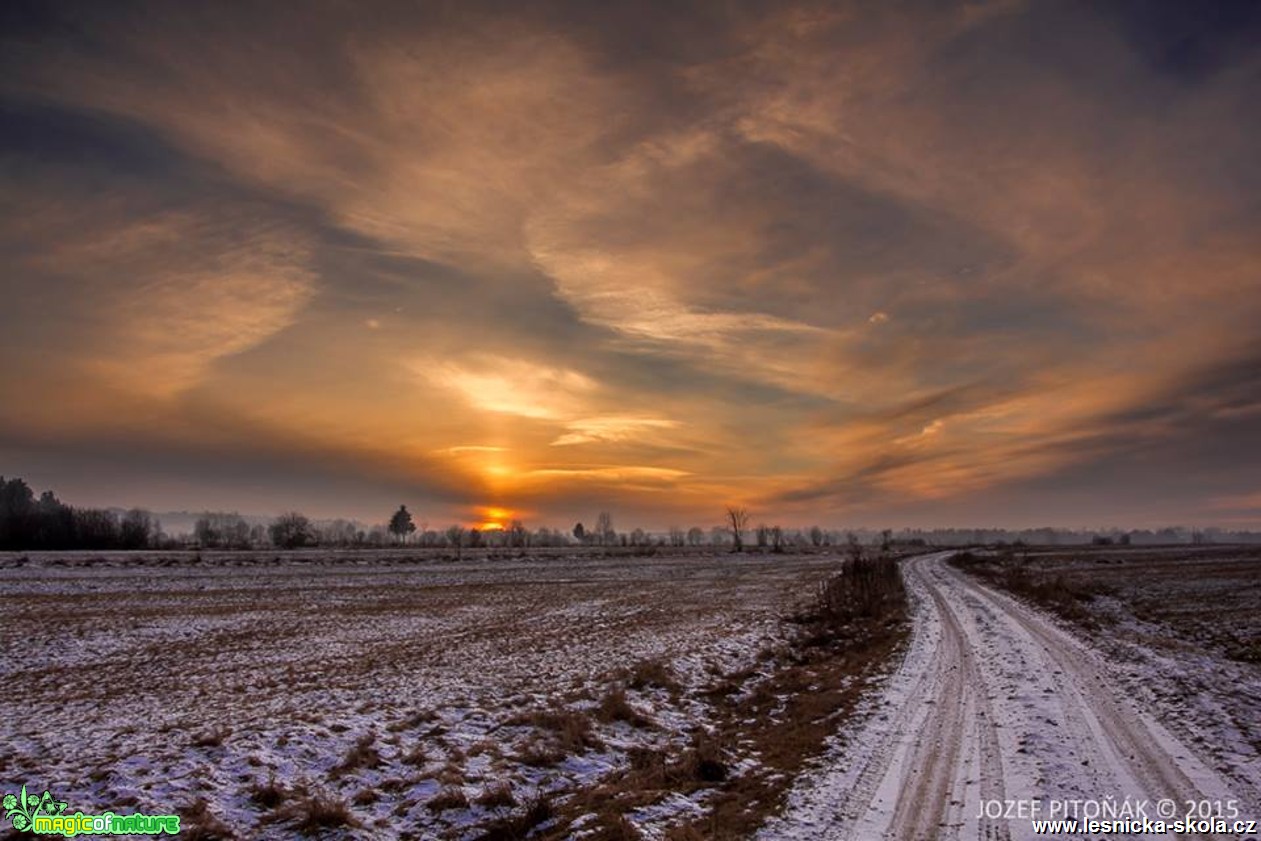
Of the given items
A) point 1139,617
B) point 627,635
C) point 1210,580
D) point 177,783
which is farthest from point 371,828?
point 1210,580

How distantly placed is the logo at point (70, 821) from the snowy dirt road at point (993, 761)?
775 centimetres

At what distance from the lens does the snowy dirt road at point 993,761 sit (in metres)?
8.20

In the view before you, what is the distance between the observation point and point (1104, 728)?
38.7 feet

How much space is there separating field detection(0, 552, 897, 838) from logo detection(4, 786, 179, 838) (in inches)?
10.7

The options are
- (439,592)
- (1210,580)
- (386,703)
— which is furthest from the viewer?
(1210,580)

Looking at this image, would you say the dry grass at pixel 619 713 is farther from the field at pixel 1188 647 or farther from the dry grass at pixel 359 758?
the field at pixel 1188 647

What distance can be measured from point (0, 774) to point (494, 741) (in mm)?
7328

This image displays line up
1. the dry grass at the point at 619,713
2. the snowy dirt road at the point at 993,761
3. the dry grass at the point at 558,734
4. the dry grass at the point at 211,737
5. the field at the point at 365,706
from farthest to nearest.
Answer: the dry grass at the point at 619,713 → the dry grass at the point at 558,734 → the dry grass at the point at 211,737 → the field at the point at 365,706 → the snowy dirt road at the point at 993,761

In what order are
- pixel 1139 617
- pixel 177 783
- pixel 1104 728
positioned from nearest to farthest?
pixel 177 783, pixel 1104 728, pixel 1139 617

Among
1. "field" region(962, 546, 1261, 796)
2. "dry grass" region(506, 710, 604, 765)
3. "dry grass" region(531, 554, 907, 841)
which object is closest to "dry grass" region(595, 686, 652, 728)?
"dry grass" region(506, 710, 604, 765)

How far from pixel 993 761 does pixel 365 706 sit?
12.4 metres

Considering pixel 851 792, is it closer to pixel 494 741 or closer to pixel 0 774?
pixel 494 741

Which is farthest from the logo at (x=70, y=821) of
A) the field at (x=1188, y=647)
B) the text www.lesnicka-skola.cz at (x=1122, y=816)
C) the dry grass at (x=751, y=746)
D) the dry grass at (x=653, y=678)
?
the field at (x=1188, y=647)

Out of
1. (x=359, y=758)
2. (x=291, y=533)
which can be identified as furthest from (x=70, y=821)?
(x=291, y=533)
